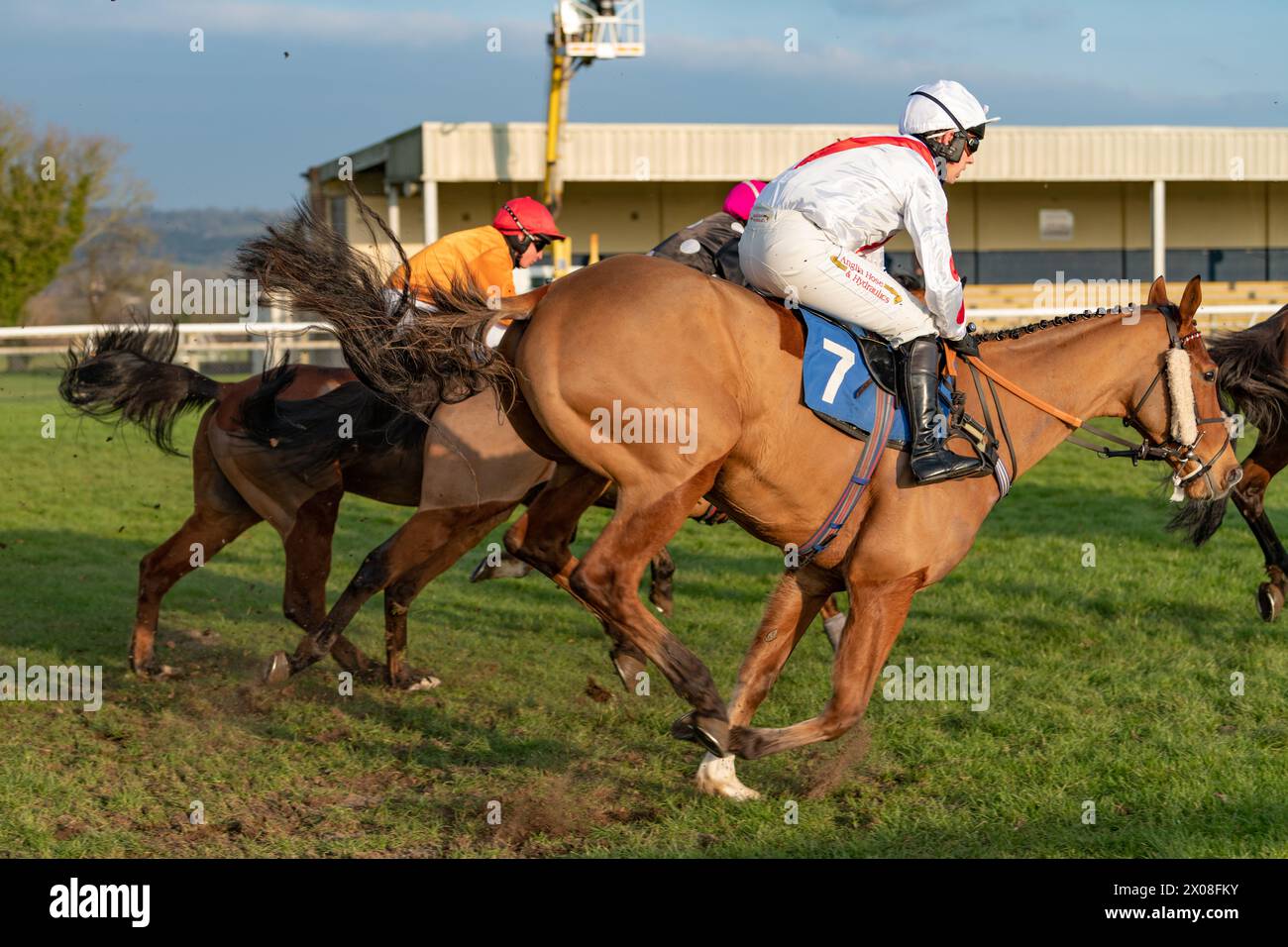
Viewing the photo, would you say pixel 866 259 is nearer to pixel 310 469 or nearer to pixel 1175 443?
→ pixel 1175 443

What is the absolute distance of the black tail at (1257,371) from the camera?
706 cm

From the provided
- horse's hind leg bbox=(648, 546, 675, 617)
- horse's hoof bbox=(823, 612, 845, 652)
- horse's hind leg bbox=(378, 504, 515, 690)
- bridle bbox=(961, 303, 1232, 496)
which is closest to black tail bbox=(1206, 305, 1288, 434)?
bridle bbox=(961, 303, 1232, 496)

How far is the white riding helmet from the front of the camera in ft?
14.6

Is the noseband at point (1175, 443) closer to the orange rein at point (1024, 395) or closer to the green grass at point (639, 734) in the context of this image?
the orange rein at point (1024, 395)

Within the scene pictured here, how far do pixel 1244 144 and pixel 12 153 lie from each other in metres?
29.7

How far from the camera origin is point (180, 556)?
249 inches

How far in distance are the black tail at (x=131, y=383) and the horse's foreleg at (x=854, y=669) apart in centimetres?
363

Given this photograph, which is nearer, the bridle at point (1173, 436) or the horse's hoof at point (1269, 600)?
the bridle at point (1173, 436)

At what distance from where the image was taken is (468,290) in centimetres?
425

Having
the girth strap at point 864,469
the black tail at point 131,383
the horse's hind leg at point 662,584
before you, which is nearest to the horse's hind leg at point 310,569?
the black tail at point 131,383

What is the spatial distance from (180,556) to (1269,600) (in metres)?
5.44

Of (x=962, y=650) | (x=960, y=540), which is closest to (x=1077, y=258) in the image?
(x=962, y=650)

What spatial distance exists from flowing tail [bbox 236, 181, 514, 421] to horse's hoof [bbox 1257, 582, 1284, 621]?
4519mm
